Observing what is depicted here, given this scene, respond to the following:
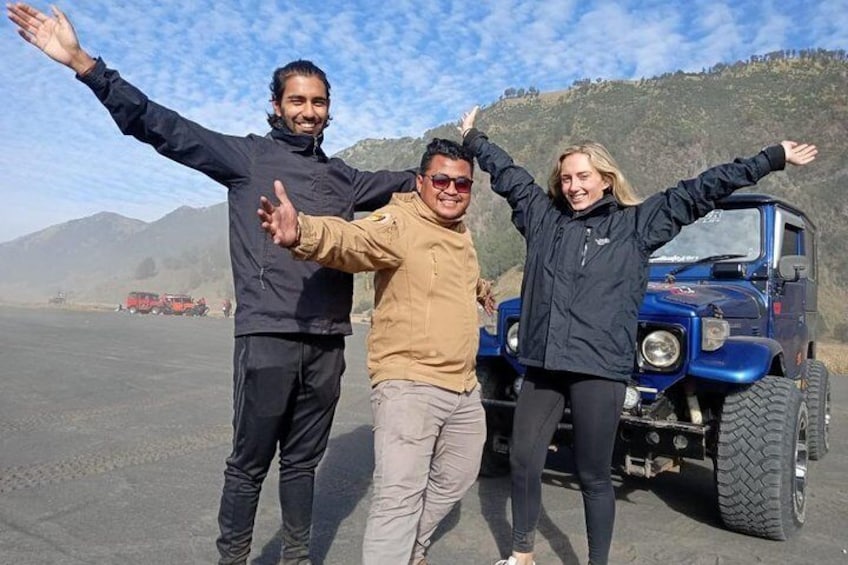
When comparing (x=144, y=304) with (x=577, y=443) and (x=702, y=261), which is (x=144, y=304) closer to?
(x=702, y=261)

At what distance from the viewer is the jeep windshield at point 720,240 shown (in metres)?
5.16

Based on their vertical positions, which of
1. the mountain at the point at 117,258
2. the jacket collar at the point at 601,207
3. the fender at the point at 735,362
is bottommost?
the fender at the point at 735,362

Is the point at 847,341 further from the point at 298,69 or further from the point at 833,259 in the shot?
the point at 298,69

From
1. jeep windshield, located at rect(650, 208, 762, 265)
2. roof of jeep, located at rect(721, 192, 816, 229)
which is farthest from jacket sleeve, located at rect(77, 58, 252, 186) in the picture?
roof of jeep, located at rect(721, 192, 816, 229)

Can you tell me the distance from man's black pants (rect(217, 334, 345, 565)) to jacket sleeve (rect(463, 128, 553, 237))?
1233 mm

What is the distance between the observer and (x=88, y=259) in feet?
455

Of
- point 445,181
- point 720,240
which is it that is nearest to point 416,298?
point 445,181

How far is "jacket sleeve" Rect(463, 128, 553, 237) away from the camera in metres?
3.38

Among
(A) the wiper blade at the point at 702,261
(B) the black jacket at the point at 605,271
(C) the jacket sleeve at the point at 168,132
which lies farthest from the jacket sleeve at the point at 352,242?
(A) the wiper blade at the point at 702,261

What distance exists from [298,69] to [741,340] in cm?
297

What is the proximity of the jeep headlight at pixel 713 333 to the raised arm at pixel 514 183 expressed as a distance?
128 cm

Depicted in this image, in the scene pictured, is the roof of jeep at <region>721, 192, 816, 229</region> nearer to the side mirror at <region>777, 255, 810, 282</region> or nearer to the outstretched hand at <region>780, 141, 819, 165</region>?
the side mirror at <region>777, 255, 810, 282</region>

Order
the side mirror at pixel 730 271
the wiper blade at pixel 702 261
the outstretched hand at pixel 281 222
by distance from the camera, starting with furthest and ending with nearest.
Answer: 1. the wiper blade at pixel 702 261
2. the side mirror at pixel 730 271
3. the outstretched hand at pixel 281 222

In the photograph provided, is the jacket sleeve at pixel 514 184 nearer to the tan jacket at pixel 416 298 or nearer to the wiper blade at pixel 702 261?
the tan jacket at pixel 416 298
